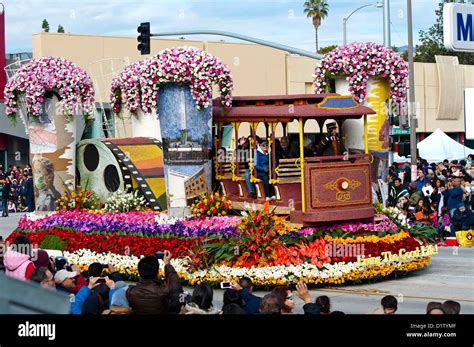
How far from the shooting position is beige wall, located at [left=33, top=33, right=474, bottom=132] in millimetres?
34031

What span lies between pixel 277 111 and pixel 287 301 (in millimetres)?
8613

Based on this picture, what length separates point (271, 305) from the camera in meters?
7.62

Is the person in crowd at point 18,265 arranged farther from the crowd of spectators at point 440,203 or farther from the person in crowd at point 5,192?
the person in crowd at point 5,192

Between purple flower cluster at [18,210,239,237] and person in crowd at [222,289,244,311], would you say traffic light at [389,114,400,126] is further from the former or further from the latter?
person in crowd at [222,289,244,311]

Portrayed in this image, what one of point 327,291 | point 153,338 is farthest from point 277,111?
point 153,338

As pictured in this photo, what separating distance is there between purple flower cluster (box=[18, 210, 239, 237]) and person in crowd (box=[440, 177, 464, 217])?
7.32 m

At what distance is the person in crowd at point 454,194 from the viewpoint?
21500 mm

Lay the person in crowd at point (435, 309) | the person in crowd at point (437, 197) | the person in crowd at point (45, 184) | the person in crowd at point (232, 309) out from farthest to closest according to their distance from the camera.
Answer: the person in crowd at point (437, 197) < the person in crowd at point (45, 184) < the person in crowd at point (232, 309) < the person in crowd at point (435, 309)

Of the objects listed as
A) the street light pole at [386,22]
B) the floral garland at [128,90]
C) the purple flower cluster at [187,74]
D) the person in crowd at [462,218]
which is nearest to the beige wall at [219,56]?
the floral garland at [128,90]

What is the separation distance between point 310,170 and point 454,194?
7.06 metres

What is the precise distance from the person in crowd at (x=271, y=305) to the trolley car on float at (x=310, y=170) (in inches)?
309

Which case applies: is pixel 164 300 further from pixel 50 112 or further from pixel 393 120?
pixel 393 120

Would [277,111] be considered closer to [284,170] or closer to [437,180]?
[284,170]

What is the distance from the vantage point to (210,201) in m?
17.0
